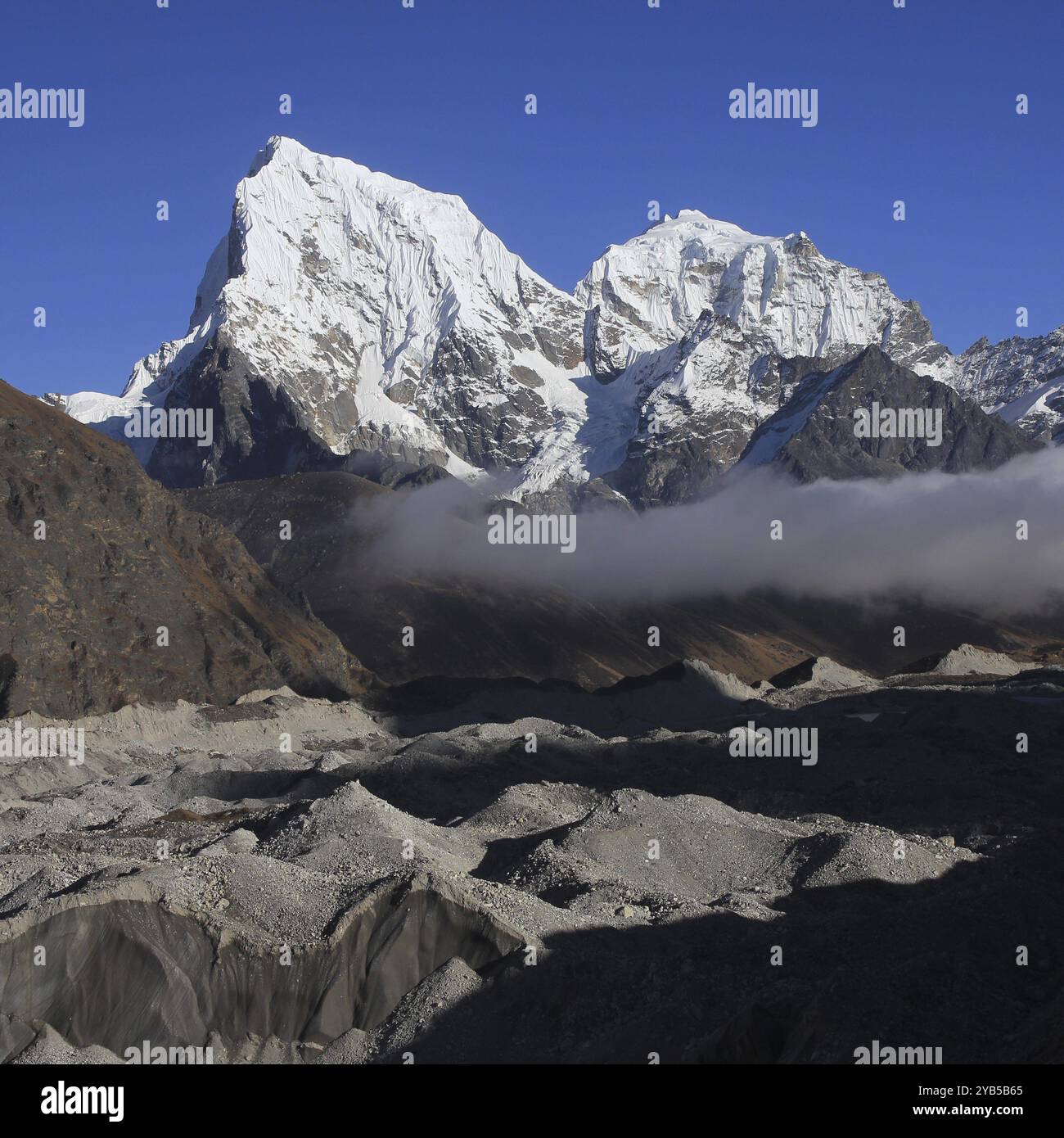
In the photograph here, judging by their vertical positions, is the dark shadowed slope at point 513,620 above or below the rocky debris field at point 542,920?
above

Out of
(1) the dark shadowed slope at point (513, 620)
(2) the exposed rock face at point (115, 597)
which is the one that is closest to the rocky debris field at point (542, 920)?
(2) the exposed rock face at point (115, 597)

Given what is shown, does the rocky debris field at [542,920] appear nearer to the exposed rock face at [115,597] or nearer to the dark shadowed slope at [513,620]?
the exposed rock face at [115,597]

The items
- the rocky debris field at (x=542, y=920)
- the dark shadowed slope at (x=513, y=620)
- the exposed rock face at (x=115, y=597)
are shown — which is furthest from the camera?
the dark shadowed slope at (x=513, y=620)

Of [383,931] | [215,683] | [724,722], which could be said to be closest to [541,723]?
[724,722]

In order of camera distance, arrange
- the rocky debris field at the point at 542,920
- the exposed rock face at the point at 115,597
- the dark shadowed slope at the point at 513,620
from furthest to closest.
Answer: the dark shadowed slope at the point at 513,620 < the exposed rock face at the point at 115,597 < the rocky debris field at the point at 542,920

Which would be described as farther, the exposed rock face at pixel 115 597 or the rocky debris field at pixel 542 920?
the exposed rock face at pixel 115 597

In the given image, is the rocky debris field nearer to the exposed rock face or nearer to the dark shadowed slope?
the exposed rock face

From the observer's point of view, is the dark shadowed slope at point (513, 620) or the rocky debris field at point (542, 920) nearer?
the rocky debris field at point (542, 920)
